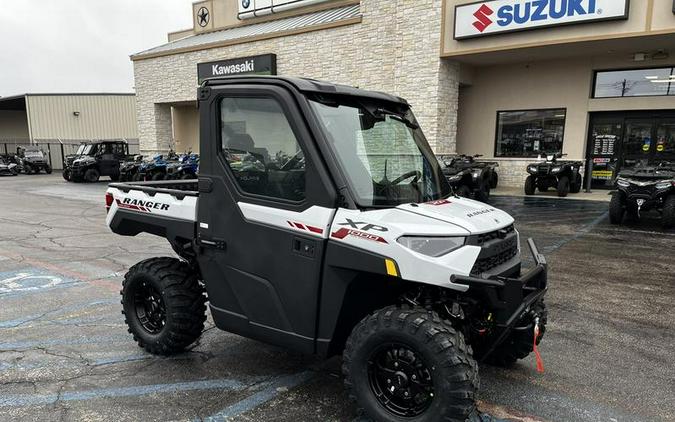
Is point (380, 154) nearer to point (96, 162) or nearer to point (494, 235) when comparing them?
point (494, 235)

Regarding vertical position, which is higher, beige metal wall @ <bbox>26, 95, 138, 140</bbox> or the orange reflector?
beige metal wall @ <bbox>26, 95, 138, 140</bbox>

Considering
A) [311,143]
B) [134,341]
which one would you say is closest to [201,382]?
[134,341]

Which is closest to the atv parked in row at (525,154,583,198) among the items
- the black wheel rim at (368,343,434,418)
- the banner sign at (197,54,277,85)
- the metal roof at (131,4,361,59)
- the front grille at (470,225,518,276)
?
the metal roof at (131,4,361,59)

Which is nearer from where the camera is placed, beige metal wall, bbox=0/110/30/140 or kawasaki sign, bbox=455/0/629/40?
kawasaki sign, bbox=455/0/629/40

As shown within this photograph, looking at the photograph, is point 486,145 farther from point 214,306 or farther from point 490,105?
point 214,306

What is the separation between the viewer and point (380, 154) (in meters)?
3.33

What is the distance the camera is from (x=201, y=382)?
371cm

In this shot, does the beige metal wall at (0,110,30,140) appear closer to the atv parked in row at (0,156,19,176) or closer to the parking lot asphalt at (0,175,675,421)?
the atv parked in row at (0,156,19,176)

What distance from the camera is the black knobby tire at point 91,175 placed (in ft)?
78.7

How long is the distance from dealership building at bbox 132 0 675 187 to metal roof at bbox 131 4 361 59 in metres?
0.17

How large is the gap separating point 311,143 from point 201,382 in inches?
80.9

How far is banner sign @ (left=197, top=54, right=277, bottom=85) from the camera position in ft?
69.4

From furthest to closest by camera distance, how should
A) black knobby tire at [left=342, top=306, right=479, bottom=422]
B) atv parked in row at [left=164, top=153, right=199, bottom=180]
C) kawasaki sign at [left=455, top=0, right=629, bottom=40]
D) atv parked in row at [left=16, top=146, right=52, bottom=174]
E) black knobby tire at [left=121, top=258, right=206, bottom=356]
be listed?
atv parked in row at [left=16, top=146, right=52, bottom=174] → atv parked in row at [left=164, top=153, right=199, bottom=180] → kawasaki sign at [left=455, top=0, right=629, bottom=40] → black knobby tire at [left=121, top=258, right=206, bottom=356] → black knobby tire at [left=342, top=306, right=479, bottom=422]

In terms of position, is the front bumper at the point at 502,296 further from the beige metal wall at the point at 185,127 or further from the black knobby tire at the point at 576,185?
the beige metal wall at the point at 185,127
